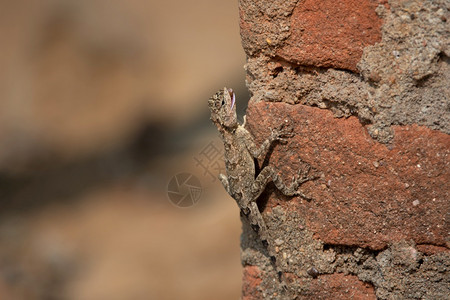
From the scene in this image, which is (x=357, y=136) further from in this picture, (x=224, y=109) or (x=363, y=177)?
(x=224, y=109)

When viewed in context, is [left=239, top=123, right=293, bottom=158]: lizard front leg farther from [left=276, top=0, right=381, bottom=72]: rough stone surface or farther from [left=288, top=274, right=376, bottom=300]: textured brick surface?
[left=288, top=274, right=376, bottom=300]: textured brick surface

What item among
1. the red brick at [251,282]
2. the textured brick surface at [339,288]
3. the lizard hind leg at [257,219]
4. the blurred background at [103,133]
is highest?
the lizard hind leg at [257,219]

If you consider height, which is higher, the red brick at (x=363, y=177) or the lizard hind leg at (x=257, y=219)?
the red brick at (x=363, y=177)

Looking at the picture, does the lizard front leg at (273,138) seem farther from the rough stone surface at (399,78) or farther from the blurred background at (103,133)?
the blurred background at (103,133)

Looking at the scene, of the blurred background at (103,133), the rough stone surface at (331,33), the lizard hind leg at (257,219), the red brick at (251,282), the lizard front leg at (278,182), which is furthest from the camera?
the blurred background at (103,133)

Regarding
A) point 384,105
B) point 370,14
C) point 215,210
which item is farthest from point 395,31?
point 215,210

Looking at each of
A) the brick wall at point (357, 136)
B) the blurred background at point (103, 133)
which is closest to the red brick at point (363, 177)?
the brick wall at point (357, 136)
